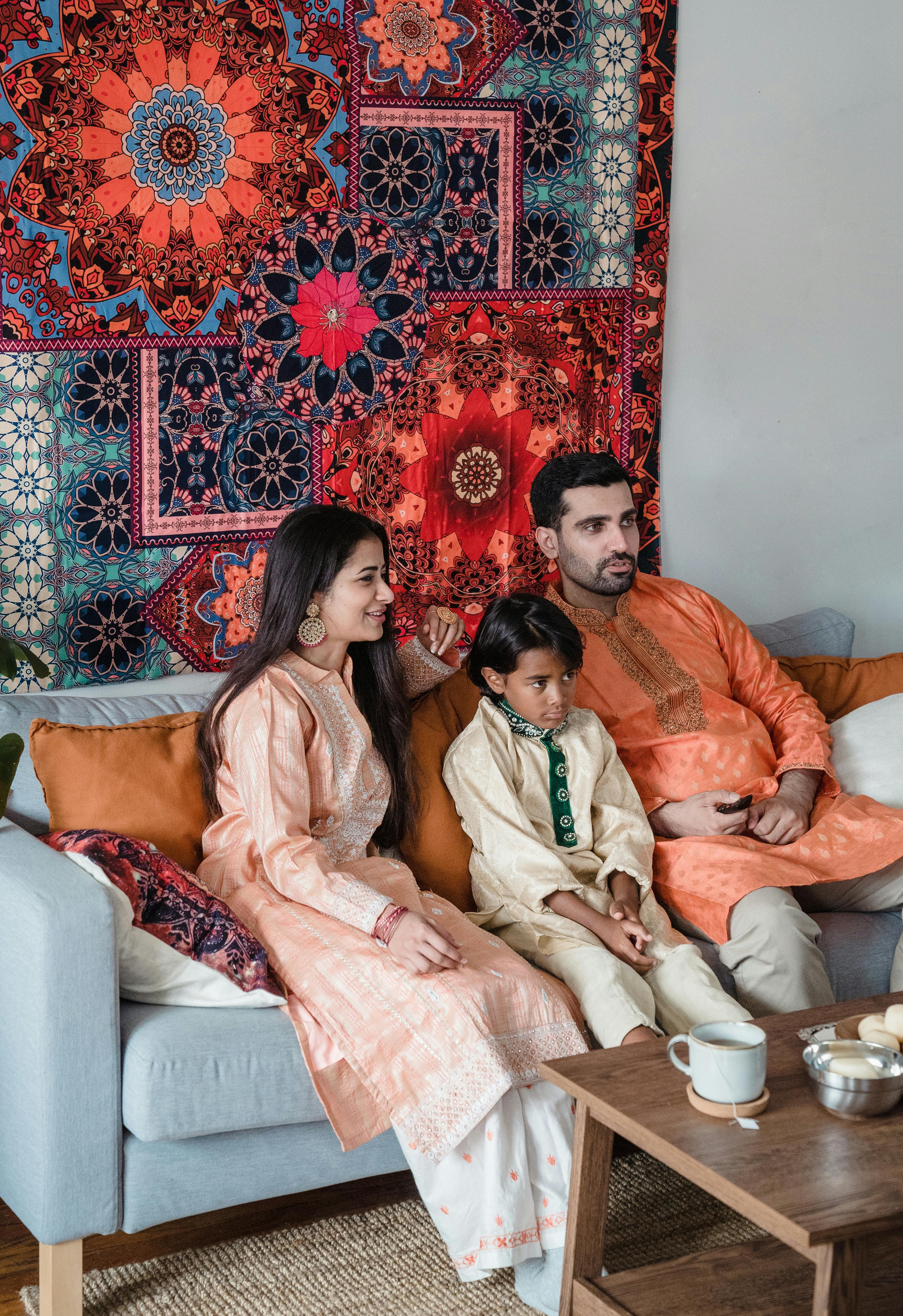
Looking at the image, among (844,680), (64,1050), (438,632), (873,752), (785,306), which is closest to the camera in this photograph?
(64,1050)

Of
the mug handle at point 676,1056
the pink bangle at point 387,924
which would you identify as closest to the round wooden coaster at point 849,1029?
the mug handle at point 676,1056

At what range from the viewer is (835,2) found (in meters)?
3.26

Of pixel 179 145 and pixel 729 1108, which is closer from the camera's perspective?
pixel 729 1108

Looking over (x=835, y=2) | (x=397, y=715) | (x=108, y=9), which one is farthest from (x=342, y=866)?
(x=835, y=2)

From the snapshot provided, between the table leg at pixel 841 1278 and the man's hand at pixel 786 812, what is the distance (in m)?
1.17

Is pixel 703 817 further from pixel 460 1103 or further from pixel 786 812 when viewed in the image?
pixel 460 1103

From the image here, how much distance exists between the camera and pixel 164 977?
1.88m

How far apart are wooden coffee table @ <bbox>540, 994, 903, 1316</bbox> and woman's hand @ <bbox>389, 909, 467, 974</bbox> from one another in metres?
0.32

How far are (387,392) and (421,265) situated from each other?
0.96ft

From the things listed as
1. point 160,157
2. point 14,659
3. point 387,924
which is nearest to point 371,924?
point 387,924

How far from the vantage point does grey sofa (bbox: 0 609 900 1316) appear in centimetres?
174

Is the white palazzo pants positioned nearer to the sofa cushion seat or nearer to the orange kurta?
the sofa cushion seat

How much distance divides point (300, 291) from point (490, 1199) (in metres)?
1.83

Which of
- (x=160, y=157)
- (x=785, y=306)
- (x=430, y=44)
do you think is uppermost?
(x=430, y=44)
